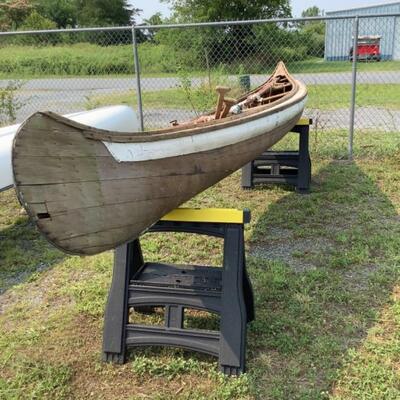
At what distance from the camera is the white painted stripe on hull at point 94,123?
476 centimetres

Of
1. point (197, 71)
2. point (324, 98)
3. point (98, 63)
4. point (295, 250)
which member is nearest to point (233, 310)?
point (295, 250)

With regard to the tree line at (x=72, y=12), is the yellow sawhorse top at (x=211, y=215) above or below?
below

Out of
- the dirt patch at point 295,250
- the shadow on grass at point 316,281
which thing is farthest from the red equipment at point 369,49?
the dirt patch at point 295,250

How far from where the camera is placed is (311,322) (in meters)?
3.19

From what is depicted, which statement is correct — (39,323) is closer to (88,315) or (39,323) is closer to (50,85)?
(88,315)

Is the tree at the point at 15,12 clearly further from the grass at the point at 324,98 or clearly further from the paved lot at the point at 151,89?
the grass at the point at 324,98

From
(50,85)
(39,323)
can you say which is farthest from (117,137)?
(50,85)

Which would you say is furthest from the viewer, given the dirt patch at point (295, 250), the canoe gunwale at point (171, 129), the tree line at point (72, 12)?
the tree line at point (72, 12)

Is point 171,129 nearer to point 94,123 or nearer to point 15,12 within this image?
point 94,123

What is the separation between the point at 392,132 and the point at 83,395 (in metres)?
7.60

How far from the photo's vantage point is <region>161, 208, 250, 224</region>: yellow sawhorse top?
2814 millimetres

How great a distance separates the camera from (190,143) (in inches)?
109

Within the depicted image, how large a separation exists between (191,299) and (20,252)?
2.32m

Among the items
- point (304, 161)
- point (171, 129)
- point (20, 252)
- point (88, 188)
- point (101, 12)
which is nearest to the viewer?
point (88, 188)
